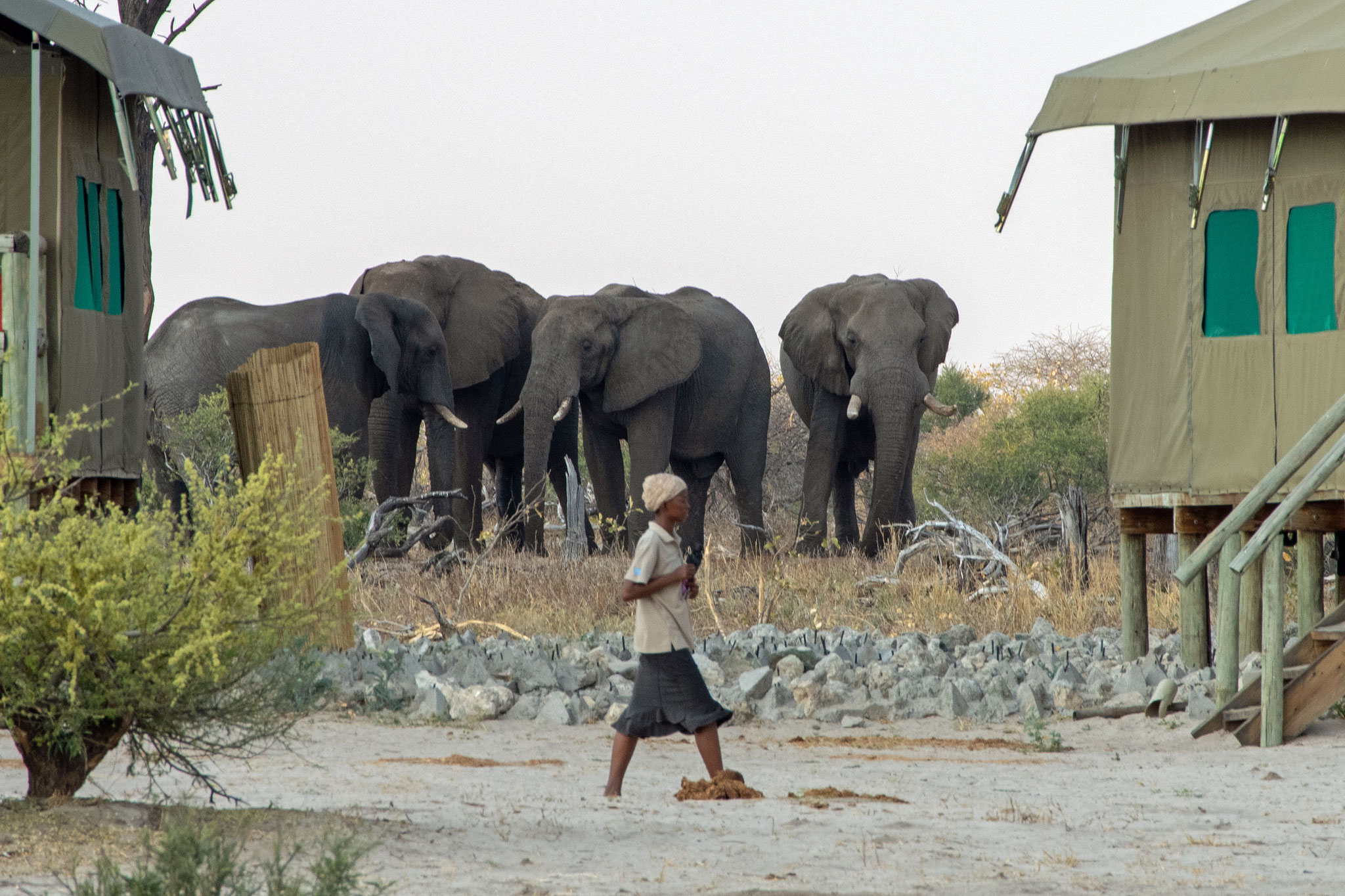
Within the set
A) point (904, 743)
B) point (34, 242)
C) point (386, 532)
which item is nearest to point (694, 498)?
point (386, 532)

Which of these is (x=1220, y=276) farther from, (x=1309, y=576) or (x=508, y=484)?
(x=508, y=484)

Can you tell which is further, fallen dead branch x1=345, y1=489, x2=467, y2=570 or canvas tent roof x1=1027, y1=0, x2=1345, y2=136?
fallen dead branch x1=345, y1=489, x2=467, y2=570

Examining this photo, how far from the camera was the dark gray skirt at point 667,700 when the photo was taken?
704 centimetres

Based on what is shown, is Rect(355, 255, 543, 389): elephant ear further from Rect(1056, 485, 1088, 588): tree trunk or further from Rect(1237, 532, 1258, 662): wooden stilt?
Rect(1237, 532, 1258, 662): wooden stilt

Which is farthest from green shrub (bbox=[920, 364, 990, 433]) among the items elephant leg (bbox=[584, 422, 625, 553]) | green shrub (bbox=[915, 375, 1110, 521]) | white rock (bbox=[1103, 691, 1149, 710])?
white rock (bbox=[1103, 691, 1149, 710])

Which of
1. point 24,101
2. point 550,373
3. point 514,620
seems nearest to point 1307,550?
point 514,620

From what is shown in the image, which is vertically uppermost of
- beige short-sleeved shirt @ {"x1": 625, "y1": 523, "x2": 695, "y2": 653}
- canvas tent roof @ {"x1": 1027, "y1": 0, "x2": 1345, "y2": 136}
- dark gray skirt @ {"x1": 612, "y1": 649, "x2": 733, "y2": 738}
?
canvas tent roof @ {"x1": 1027, "y1": 0, "x2": 1345, "y2": 136}

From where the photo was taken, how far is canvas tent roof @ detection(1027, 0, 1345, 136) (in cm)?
1075

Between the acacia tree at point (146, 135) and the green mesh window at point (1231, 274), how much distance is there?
380 inches

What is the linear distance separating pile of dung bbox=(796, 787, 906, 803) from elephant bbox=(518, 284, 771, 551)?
1170 cm

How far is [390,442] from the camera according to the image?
20734mm

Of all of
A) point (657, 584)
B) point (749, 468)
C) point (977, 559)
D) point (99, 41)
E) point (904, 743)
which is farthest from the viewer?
point (749, 468)

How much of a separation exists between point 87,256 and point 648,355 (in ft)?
32.8

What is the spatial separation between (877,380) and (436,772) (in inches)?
522
